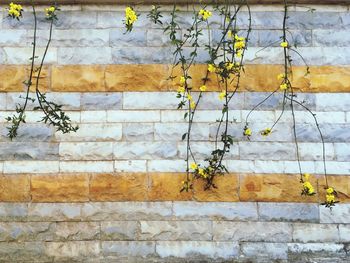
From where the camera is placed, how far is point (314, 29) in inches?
176

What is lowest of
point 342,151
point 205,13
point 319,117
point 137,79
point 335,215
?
point 335,215

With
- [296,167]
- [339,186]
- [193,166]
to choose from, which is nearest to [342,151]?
[339,186]

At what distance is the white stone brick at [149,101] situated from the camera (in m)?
4.40

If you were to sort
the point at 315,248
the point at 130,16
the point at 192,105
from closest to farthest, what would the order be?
1. the point at 130,16
2. the point at 315,248
3. the point at 192,105

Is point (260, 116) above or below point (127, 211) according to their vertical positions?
above

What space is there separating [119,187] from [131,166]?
0.62ft

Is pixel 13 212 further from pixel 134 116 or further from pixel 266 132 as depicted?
pixel 266 132

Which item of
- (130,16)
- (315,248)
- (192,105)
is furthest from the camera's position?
(192,105)

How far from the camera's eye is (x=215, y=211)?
4301 mm

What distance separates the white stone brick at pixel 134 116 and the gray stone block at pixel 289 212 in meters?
1.09

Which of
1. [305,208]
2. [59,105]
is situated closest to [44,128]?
[59,105]

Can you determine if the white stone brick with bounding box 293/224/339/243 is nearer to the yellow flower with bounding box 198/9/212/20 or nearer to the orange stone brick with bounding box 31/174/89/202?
the orange stone brick with bounding box 31/174/89/202

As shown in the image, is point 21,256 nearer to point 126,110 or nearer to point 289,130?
point 126,110

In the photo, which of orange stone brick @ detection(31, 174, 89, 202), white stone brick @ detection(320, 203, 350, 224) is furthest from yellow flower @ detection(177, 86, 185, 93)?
white stone brick @ detection(320, 203, 350, 224)
